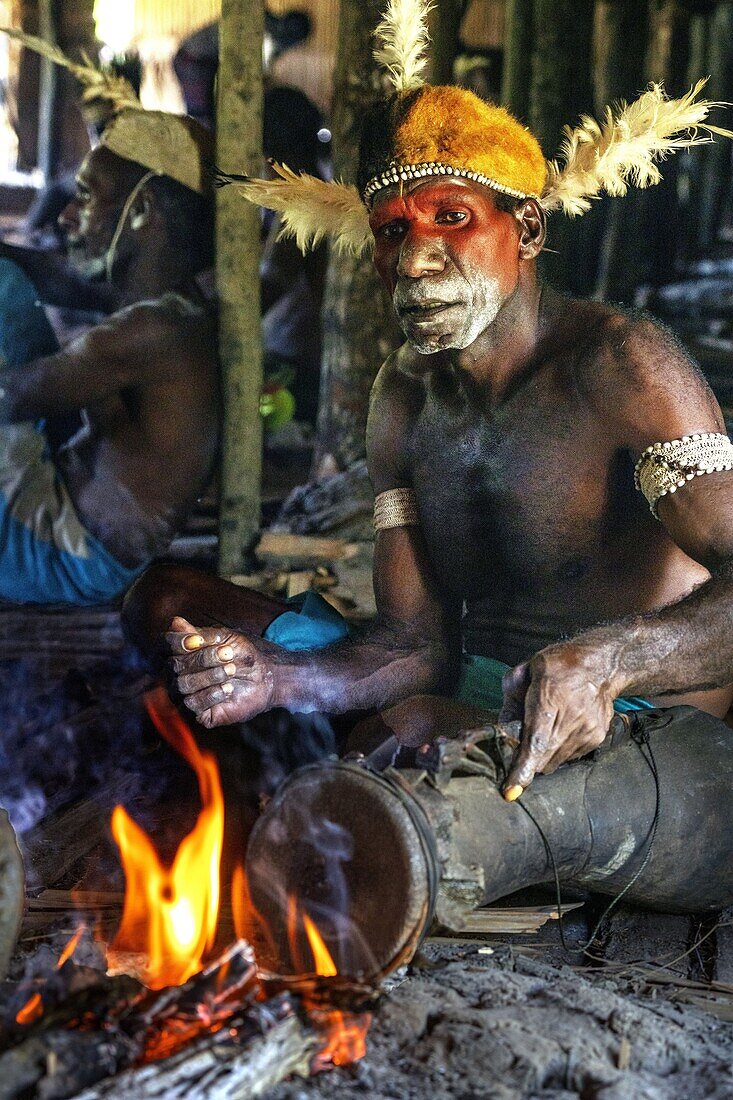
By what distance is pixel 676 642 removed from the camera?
106 inches

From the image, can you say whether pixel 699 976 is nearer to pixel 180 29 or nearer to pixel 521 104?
pixel 521 104

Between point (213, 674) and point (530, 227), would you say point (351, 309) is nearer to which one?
point (530, 227)

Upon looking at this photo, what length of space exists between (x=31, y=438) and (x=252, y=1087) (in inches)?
156

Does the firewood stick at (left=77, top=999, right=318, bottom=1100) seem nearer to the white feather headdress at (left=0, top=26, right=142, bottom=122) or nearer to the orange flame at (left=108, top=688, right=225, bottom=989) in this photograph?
the orange flame at (left=108, top=688, right=225, bottom=989)

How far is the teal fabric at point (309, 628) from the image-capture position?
3.55 m

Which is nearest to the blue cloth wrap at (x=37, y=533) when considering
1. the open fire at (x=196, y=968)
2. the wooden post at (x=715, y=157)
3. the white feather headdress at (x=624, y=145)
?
the open fire at (x=196, y=968)

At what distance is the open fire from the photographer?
1.99 meters

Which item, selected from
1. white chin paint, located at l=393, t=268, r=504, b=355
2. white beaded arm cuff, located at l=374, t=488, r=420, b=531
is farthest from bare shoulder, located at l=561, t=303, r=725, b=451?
white beaded arm cuff, located at l=374, t=488, r=420, b=531

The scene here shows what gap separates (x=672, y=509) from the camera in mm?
2859

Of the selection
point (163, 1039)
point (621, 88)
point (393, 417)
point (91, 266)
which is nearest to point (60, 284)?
point (91, 266)

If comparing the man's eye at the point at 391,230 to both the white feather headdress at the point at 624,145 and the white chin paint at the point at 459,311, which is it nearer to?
the white chin paint at the point at 459,311

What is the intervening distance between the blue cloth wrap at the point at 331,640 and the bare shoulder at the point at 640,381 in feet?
2.69

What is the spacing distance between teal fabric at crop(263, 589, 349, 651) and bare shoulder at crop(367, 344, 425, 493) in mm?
412

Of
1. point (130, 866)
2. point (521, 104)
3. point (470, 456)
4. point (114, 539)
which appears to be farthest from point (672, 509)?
point (521, 104)
